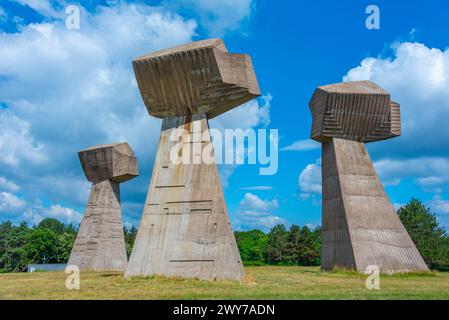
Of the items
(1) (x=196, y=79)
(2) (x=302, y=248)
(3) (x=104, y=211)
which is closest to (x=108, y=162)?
(3) (x=104, y=211)

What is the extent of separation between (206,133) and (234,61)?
2.95 m

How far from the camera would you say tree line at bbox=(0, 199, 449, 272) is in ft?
127

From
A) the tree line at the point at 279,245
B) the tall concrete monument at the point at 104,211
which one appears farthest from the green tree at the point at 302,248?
the tall concrete monument at the point at 104,211

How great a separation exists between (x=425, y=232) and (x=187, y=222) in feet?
99.7

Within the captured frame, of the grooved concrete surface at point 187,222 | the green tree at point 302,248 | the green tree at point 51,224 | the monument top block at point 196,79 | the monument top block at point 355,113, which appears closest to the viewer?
the grooved concrete surface at point 187,222

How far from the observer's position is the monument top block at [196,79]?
645 inches

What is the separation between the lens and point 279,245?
56.7 meters

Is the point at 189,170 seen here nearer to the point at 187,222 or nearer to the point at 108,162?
the point at 187,222

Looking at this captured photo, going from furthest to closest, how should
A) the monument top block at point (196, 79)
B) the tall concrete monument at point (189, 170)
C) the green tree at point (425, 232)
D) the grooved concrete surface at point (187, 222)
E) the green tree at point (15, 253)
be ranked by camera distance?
the green tree at point (15, 253), the green tree at point (425, 232), the monument top block at point (196, 79), the tall concrete monument at point (189, 170), the grooved concrete surface at point (187, 222)

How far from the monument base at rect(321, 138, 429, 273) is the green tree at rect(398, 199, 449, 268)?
18.1 metres

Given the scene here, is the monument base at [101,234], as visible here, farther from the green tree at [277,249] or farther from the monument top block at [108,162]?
the green tree at [277,249]

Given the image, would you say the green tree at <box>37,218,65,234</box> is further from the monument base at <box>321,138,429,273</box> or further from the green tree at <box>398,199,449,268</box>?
the monument base at <box>321,138,429,273</box>
